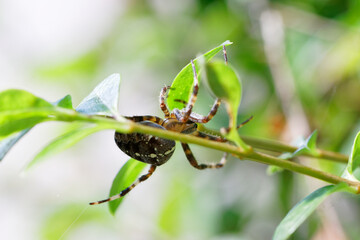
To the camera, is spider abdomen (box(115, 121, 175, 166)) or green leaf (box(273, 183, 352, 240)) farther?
spider abdomen (box(115, 121, 175, 166))

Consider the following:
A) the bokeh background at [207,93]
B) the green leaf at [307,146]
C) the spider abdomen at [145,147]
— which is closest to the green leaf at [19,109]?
the spider abdomen at [145,147]

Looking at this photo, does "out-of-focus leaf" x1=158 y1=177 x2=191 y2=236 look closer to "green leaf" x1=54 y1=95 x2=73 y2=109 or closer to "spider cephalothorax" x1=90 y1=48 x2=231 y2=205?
"spider cephalothorax" x1=90 y1=48 x2=231 y2=205

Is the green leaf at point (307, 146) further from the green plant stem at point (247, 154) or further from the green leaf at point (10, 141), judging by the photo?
the green leaf at point (10, 141)

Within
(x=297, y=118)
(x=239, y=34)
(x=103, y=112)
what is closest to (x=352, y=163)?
(x=103, y=112)

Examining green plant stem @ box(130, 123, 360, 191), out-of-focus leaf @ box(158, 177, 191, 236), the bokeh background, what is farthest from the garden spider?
out-of-focus leaf @ box(158, 177, 191, 236)

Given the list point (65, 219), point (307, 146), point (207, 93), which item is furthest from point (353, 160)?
point (65, 219)

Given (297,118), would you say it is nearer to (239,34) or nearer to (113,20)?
(239,34)
